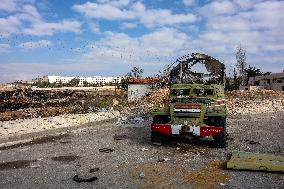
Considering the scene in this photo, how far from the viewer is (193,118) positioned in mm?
10805

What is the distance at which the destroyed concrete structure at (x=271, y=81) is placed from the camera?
55531mm

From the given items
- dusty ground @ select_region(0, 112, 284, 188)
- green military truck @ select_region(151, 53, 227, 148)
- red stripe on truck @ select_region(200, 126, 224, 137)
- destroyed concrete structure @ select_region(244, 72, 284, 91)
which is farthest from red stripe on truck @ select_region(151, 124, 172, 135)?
destroyed concrete structure @ select_region(244, 72, 284, 91)

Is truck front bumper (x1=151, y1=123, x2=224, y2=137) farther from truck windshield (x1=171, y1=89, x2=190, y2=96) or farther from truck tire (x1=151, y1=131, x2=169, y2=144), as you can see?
truck windshield (x1=171, y1=89, x2=190, y2=96)

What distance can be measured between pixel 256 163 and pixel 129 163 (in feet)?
9.60

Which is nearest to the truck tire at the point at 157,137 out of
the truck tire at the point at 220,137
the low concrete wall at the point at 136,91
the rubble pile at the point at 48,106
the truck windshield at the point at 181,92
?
the truck windshield at the point at 181,92

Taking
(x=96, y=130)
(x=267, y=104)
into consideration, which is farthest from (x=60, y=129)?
(x=267, y=104)

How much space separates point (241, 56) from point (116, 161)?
55597 millimetres

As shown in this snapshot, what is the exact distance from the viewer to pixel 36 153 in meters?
10.5

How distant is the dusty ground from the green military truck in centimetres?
45

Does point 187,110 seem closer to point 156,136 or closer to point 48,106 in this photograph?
point 156,136

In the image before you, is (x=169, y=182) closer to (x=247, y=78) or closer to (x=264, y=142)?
(x=264, y=142)

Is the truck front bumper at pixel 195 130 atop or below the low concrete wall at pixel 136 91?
below

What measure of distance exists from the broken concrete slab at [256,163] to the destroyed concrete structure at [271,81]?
159 ft

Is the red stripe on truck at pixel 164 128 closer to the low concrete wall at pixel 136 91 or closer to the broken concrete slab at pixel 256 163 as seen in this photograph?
the broken concrete slab at pixel 256 163
